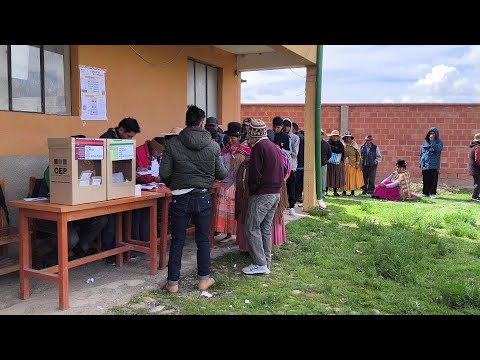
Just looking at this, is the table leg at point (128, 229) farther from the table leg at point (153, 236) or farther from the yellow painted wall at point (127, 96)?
the yellow painted wall at point (127, 96)

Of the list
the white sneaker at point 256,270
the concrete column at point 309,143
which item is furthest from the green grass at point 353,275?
the concrete column at point 309,143

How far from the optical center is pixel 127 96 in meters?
7.00

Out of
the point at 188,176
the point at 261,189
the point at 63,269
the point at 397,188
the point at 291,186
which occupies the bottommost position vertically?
the point at 63,269

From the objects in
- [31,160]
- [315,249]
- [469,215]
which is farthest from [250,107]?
[31,160]

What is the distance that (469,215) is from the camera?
9.09 meters

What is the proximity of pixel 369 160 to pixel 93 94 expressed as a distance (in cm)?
844

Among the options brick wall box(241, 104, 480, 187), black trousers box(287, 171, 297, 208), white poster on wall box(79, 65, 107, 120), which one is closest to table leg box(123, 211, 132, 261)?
white poster on wall box(79, 65, 107, 120)

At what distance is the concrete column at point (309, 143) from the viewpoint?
29.8 feet

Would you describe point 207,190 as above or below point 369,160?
below

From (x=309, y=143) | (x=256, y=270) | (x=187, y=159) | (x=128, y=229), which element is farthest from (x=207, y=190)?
(x=309, y=143)

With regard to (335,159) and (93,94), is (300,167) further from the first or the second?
(93,94)

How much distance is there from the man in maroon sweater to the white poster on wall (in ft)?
8.17

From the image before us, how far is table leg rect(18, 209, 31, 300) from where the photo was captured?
415 cm

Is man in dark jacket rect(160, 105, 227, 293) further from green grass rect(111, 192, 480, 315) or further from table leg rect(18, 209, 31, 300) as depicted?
table leg rect(18, 209, 31, 300)
